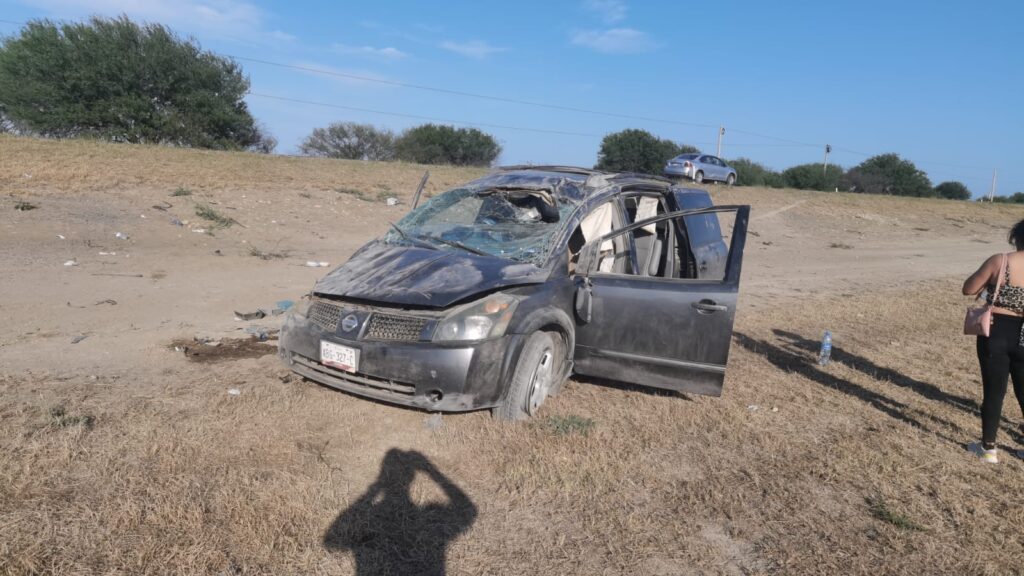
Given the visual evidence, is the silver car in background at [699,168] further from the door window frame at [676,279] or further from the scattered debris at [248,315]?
the door window frame at [676,279]

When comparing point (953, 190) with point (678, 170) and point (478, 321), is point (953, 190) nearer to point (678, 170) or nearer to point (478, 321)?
point (678, 170)

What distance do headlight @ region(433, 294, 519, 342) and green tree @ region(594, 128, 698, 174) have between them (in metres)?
47.4

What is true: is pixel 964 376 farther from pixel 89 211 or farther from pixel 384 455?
pixel 89 211

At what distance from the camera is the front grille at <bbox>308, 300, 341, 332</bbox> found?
4062 mm

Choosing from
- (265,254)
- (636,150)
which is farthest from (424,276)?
(636,150)

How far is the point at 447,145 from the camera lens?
5609 cm

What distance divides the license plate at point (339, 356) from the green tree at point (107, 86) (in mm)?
34237

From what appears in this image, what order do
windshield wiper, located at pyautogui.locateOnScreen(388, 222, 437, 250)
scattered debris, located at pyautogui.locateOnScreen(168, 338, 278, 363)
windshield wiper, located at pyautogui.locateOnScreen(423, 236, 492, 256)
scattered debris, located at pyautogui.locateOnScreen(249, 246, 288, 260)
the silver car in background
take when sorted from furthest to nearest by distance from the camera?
the silver car in background
scattered debris, located at pyautogui.locateOnScreen(249, 246, 288, 260)
scattered debris, located at pyautogui.locateOnScreen(168, 338, 278, 363)
windshield wiper, located at pyautogui.locateOnScreen(388, 222, 437, 250)
windshield wiper, located at pyautogui.locateOnScreen(423, 236, 492, 256)

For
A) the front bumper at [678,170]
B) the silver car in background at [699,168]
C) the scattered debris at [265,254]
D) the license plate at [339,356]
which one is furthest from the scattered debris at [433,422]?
the front bumper at [678,170]

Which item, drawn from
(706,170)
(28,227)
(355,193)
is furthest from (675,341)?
(706,170)

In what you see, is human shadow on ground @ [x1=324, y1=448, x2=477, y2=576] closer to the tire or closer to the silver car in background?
the tire

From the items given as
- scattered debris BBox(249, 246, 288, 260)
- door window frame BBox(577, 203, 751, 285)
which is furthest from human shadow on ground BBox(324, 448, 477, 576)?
scattered debris BBox(249, 246, 288, 260)

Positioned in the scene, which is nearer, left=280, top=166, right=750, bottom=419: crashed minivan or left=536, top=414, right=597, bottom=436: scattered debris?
left=280, top=166, right=750, bottom=419: crashed minivan

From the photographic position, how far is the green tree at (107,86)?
104ft
